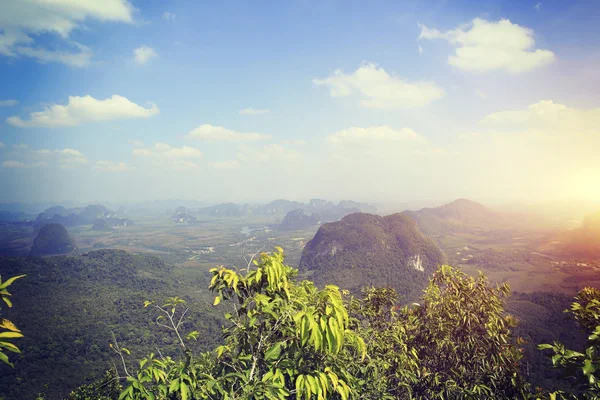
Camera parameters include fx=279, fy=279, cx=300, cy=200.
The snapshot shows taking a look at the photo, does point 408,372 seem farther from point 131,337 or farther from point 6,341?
point 131,337

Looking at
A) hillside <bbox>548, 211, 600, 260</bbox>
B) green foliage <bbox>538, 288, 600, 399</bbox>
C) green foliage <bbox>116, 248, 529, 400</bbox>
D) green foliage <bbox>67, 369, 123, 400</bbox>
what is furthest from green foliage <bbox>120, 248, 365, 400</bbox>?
hillside <bbox>548, 211, 600, 260</bbox>

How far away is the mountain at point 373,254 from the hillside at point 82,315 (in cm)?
4981

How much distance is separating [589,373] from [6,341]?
7523mm

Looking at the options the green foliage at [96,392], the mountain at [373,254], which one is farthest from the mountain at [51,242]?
the green foliage at [96,392]

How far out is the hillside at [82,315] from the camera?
41.0 metres

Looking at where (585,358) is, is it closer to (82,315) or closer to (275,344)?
(275,344)

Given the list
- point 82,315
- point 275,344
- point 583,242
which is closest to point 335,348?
point 275,344

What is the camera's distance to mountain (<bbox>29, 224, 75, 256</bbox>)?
16462 cm

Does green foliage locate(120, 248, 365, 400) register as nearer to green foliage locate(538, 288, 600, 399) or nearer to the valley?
green foliage locate(538, 288, 600, 399)

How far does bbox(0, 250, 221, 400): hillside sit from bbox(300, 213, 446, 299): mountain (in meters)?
49.8

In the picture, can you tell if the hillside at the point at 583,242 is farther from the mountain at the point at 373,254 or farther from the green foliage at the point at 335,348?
the green foliage at the point at 335,348

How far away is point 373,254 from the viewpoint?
385 feet

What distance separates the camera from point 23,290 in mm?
72625

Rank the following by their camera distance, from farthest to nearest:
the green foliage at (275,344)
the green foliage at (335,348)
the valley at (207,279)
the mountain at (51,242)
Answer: the mountain at (51,242) < the valley at (207,279) < the green foliage at (335,348) < the green foliage at (275,344)
